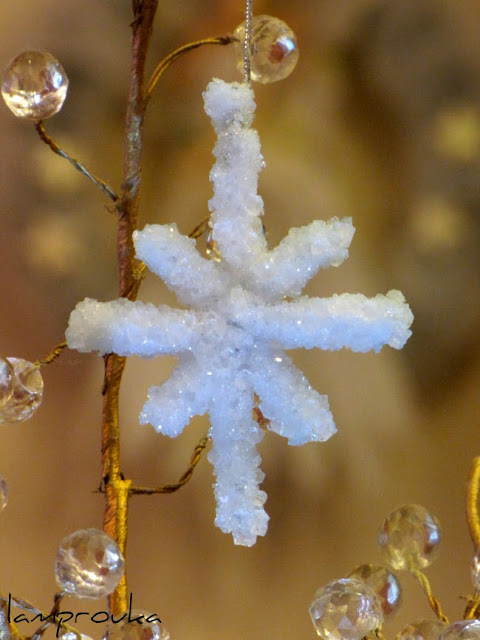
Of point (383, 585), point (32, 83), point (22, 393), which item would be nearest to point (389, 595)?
point (383, 585)

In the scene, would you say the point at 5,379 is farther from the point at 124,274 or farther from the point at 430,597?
the point at 430,597

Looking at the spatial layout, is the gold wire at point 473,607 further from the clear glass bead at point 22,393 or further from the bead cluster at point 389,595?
the clear glass bead at point 22,393

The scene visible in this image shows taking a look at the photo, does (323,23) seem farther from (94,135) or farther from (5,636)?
(5,636)

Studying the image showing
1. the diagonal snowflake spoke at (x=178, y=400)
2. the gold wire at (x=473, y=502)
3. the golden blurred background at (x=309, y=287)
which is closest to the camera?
the diagonal snowflake spoke at (x=178, y=400)

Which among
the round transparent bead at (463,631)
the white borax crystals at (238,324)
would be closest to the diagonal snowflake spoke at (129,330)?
the white borax crystals at (238,324)

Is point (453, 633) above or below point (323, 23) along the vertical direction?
below

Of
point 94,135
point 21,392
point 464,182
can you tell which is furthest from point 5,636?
point 464,182
